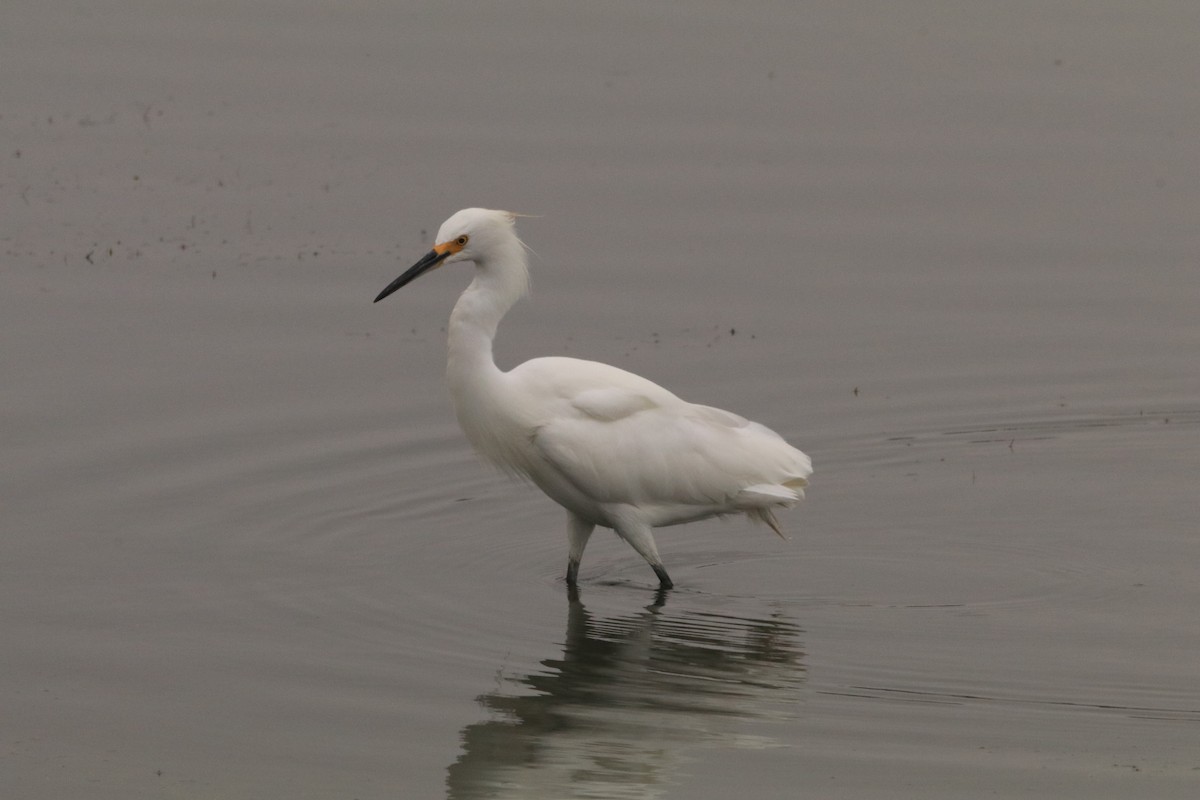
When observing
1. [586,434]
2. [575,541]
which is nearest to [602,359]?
[575,541]

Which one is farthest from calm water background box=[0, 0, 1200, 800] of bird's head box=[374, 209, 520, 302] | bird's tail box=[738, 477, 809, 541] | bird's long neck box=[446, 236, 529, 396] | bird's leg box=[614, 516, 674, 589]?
bird's head box=[374, 209, 520, 302]

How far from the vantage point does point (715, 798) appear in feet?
24.5

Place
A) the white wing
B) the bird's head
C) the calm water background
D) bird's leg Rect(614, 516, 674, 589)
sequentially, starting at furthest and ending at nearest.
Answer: bird's leg Rect(614, 516, 674, 589)
the white wing
the bird's head
the calm water background

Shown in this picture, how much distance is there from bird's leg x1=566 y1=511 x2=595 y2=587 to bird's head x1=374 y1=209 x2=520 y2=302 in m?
1.42

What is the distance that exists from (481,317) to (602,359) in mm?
3665

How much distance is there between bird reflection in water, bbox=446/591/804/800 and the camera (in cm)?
765

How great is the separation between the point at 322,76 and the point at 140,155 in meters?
3.29

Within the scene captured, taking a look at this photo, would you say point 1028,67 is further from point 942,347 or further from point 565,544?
point 565,544

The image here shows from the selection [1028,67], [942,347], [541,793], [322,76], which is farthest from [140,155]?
[541,793]

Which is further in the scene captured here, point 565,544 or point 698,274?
point 698,274

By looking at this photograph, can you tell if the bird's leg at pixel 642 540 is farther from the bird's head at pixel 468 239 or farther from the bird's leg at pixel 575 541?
the bird's head at pixel 468 239

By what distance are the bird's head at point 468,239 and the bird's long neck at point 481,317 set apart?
0.05 meters

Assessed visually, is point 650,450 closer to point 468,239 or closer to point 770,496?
point 770,496

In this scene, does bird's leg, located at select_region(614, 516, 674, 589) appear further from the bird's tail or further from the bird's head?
the bird's head
